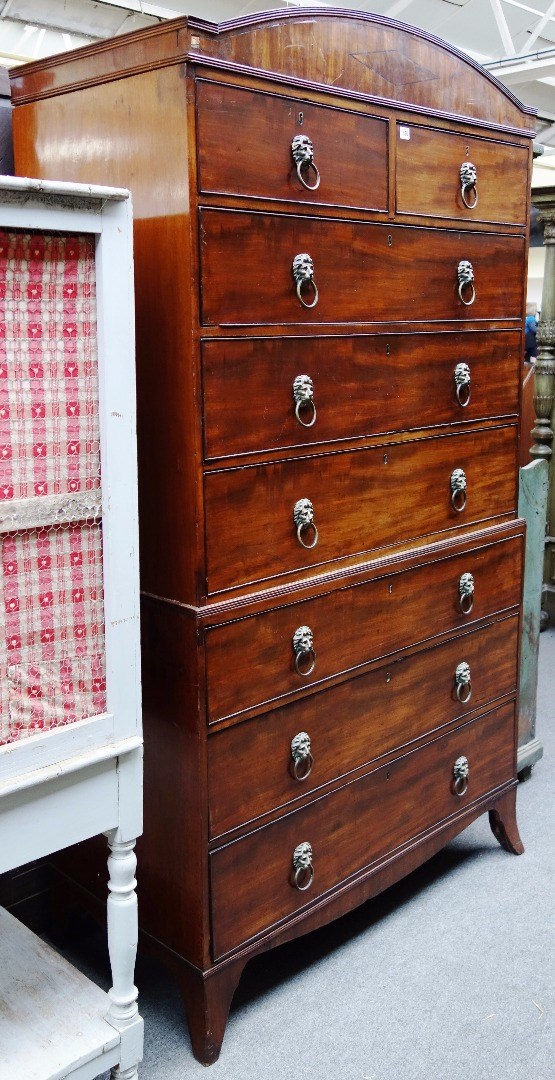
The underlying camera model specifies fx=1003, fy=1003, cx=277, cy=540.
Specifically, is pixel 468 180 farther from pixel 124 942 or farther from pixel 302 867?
pixel 124 942

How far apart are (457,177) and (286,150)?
0.58m

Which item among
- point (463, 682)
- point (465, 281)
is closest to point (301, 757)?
point (463, 682)

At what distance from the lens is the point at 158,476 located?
1787 mm

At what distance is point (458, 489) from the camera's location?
232 cm

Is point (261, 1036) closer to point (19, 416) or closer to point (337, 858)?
point (337, 858)

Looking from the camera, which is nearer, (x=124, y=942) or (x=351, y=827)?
(x=124, y=942)

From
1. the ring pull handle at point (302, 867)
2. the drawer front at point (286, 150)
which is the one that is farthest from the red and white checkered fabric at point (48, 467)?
the ring pull handle at point (302, 867)

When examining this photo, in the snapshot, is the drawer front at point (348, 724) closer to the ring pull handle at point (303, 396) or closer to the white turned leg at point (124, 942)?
the white turned leg at point (124, 942)

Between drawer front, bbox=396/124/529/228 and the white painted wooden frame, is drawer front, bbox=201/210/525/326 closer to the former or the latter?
drawer front, bbox=396/124/529/228

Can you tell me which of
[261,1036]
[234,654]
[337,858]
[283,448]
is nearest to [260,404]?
[283,448]

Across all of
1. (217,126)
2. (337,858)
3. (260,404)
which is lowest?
(337,858)

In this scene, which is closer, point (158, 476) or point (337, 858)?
point (158, 476)

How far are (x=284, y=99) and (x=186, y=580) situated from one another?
0.86m

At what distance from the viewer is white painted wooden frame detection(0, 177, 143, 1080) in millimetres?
1452
